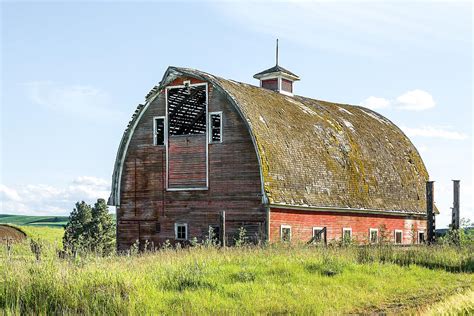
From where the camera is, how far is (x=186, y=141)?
30.3m

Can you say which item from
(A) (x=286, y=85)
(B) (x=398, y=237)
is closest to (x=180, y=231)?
(B) (x=398, y=237)

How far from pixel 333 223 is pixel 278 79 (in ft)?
37.5

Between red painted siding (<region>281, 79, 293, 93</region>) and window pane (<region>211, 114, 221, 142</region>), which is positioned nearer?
window pane (<region>211, 114, 221, 142</region>)

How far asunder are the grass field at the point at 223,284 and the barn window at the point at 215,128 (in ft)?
28.9

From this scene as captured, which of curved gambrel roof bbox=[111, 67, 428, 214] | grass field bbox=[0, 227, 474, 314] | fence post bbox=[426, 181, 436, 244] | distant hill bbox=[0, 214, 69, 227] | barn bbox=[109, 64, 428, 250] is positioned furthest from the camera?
distant hill bbox=[0, 214, 69, 227]

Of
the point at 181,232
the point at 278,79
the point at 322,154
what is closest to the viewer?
the point at 181,232

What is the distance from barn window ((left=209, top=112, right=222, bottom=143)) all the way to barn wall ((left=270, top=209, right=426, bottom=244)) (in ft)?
13.1

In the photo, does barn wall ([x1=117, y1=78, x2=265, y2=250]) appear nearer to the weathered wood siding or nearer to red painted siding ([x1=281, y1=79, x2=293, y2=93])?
the weathered wood siding

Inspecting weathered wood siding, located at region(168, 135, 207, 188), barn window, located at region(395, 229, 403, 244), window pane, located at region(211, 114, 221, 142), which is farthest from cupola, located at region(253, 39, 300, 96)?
weathered wood siding, located at region(168, 135, 207, 188)

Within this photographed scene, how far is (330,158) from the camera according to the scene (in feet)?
111

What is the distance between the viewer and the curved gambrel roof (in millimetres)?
29359

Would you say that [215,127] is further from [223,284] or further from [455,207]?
[223,284]

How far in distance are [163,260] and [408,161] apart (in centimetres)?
2563

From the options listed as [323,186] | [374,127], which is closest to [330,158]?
[323,186]
